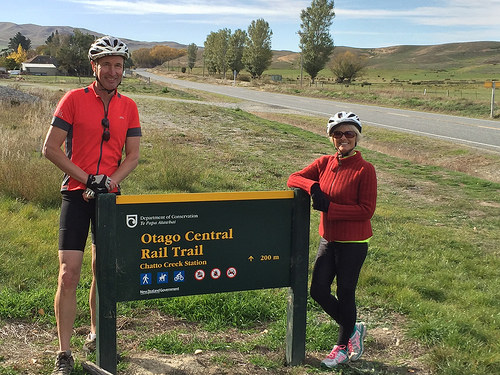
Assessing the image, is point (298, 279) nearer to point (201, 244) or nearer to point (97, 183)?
point (201, 244)

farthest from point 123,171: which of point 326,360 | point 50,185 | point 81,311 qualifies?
point 50,185

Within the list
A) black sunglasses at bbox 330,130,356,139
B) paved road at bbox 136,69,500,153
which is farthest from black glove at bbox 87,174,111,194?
paved road at bbox 136,69,500,153

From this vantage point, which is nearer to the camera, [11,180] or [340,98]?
[11,180]

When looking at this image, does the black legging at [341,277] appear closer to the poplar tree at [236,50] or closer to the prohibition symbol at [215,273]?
the prohibition symbol at [215,273]

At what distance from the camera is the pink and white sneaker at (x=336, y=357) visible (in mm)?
3672

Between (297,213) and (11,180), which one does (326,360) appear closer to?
(297,213)

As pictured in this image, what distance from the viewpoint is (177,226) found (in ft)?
10.9

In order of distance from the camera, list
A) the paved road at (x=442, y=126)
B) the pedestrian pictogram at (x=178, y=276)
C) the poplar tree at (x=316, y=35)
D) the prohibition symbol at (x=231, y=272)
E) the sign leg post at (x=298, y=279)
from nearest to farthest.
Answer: the pedestrian pictogram at (x=178, y=276), the prohibition symbol at (x=231, y=272), the sign leg post at (x=298, y=279), the paved road at (x=442, y=126), the poplar tree at (x=316, y=35)

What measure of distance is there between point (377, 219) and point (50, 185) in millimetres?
4960

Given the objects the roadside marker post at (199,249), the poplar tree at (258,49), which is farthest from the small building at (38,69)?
the roadside marker post at (199,249)

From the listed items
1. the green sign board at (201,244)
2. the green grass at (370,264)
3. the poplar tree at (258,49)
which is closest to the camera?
the green sign board at (201,244)

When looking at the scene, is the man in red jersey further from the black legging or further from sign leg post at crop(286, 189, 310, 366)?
the black legging

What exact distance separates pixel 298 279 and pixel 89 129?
1760mm

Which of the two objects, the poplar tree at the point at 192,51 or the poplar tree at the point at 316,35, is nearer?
the poplar tree at the point at 316,35
